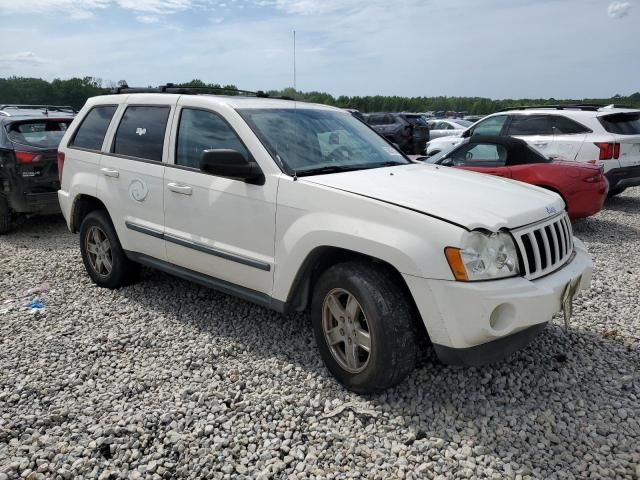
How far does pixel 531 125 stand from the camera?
9148 millimetres

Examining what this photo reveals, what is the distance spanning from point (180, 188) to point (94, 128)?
5.49ft

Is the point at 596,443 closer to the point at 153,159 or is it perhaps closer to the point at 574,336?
the point at 574,336

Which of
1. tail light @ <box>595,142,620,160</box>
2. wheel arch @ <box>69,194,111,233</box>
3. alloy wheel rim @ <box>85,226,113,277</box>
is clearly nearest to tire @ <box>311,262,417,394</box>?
alloy wheel rim @ <box>85,226,113,277</box>

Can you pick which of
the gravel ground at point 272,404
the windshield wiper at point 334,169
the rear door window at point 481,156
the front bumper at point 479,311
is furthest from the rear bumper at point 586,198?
the front bumper at point 479,311

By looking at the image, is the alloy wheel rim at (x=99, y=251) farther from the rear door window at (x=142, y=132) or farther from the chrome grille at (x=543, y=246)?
the chrome grille at (x=543, y=246)

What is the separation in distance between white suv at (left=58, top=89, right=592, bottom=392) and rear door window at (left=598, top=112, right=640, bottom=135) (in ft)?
19.1

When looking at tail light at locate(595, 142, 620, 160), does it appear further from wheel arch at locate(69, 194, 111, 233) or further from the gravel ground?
wheel arch at locate(69, 194, 111, 233)

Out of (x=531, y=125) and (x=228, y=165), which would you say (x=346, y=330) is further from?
(x=531, y=125)

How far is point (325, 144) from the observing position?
12.6 ft

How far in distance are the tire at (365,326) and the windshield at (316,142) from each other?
829mm

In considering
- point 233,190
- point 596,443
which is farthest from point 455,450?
point 233,190

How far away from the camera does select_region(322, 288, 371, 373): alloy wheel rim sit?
10.1ft

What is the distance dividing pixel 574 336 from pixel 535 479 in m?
1.76

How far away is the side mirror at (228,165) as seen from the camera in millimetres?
3352
